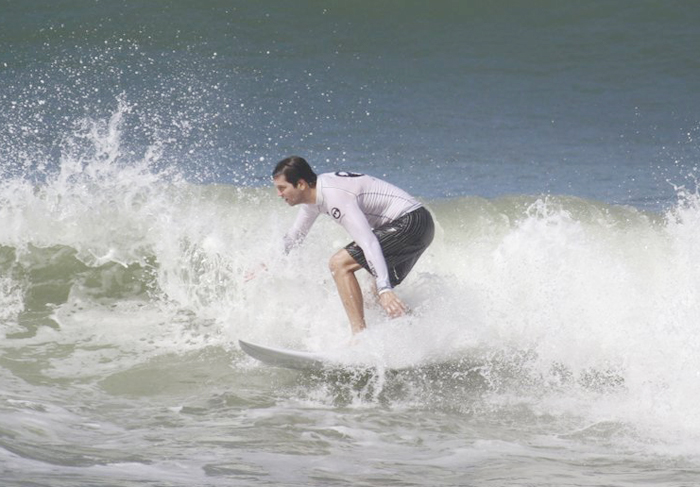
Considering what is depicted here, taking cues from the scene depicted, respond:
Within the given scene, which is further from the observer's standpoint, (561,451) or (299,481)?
(561,451)

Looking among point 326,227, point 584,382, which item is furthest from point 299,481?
point 326,227

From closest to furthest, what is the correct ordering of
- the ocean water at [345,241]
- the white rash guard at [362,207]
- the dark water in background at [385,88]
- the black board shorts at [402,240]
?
1. the ocean water at [345,241]
2. the white rash guard at [362,207]
3. the black board shorts at [402,240]
4. the dark water in background at [385,88]

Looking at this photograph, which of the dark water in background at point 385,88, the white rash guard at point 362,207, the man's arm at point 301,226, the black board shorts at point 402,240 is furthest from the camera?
the dark water in background at point 385,88

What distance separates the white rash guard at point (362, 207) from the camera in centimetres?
Result: 580

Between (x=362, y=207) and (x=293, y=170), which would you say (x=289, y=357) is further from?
(x=293, y=170)

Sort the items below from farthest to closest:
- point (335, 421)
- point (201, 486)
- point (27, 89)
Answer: point (27, 89)
point (335, 421)
point (201, 486)

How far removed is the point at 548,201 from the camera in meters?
11.0

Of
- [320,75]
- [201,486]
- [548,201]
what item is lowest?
[201,486]

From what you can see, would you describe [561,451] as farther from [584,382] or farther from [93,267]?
[93,267]

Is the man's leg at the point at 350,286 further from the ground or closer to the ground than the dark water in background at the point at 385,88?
closer to the ground

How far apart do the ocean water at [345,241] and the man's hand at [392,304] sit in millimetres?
364

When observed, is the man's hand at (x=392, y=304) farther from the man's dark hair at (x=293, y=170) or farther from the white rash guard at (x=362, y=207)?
the man's dark hair at (x=293, y=170)

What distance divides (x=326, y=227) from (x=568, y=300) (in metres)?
2.79

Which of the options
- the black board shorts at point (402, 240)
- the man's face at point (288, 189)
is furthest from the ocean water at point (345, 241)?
the man's face at point (288, 189)
